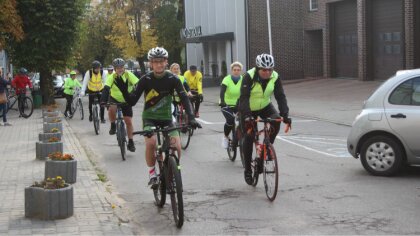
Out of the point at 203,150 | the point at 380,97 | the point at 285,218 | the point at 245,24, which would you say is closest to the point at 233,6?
the point at 245,24

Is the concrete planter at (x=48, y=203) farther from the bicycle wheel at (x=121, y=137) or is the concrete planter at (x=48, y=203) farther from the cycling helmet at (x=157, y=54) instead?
the bicycle wheel at (x=121, y=137)

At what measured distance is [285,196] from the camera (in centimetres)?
809

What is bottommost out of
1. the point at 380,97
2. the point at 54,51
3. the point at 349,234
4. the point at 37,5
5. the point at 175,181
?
the point at 349,234

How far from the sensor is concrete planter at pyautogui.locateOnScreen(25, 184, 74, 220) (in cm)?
658

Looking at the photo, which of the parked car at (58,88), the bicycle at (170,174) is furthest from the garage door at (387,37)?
the bicycle at (170,174)

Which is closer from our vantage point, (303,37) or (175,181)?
(175,181)

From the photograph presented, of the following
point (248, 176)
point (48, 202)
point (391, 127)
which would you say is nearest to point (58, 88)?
point (248, 176)

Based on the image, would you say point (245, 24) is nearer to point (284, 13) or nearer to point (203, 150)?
point (284, 13)

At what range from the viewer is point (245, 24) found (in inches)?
1576

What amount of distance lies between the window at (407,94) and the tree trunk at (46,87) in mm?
22882

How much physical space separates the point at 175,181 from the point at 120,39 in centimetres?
5044

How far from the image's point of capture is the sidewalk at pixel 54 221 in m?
6.27

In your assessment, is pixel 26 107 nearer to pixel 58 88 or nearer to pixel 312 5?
pixel 58 88

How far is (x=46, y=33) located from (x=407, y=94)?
21297 mm
